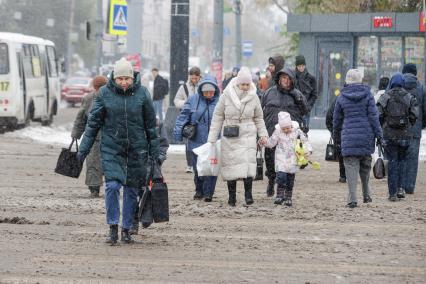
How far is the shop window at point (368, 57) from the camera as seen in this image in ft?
116

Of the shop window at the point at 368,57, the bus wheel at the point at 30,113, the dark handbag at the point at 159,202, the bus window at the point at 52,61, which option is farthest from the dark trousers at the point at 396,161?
the bus window at the point at 52,61

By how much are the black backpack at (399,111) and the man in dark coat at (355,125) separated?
1000 millimetres

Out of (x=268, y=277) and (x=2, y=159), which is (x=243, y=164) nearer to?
(x=268, y=277)

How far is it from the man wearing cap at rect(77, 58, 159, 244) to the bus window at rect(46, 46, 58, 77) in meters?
29.4

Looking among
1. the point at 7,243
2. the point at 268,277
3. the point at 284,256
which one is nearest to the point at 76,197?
the point at 7,243

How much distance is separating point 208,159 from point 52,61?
27.0m

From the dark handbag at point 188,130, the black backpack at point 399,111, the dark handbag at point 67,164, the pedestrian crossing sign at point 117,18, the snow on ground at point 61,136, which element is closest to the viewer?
the dark handbag at point 67,164

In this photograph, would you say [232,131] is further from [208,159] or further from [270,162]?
[270,162]

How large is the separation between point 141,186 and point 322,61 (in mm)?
23920

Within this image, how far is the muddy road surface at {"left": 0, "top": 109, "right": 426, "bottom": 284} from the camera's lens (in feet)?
33.3

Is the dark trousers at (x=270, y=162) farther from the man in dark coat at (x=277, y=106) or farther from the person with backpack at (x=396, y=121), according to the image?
the person with backpack at (x=396, y=121)

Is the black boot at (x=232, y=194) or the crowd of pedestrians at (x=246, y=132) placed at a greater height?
the crowd of pedestrians at (x=246, y=132)

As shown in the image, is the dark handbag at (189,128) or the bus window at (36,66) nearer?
the dark handbag at (189,128)

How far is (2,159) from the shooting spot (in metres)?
24.1
